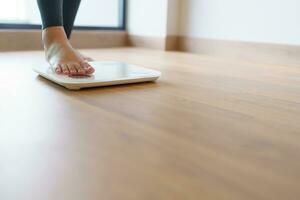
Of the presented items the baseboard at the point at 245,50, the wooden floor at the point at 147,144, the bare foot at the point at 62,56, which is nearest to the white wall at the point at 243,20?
the baseboard at the point at 245,50

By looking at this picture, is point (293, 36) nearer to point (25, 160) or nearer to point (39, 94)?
point (39, 94)

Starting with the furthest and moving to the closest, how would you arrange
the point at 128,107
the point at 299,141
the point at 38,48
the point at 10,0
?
the point at 10,0 → the point at 38,48 → the point at 128,107 → the point at 299,141

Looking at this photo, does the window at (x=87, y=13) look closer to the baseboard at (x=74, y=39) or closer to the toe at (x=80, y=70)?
the baseboard at (x=74, y=39)

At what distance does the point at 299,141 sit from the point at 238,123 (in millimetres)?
113

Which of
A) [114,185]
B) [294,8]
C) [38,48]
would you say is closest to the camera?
[114,185]

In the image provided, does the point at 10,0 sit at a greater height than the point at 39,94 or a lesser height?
greater

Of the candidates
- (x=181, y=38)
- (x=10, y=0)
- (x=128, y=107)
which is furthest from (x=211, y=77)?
(x=10, y=0)

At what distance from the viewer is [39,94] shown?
79 centimetres

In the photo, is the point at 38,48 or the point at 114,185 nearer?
the point at 114,185

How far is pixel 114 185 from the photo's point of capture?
0.37 meters

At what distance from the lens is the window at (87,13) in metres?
2.15

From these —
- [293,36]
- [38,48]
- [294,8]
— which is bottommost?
[38,48]

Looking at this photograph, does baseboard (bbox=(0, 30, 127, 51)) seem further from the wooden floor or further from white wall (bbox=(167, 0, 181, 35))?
A: the wooden floor

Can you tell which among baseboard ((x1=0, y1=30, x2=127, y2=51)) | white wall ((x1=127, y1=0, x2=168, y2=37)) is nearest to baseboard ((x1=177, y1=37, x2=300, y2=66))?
white wall ((x1=127, y1=0, x2=168, y2=37))
